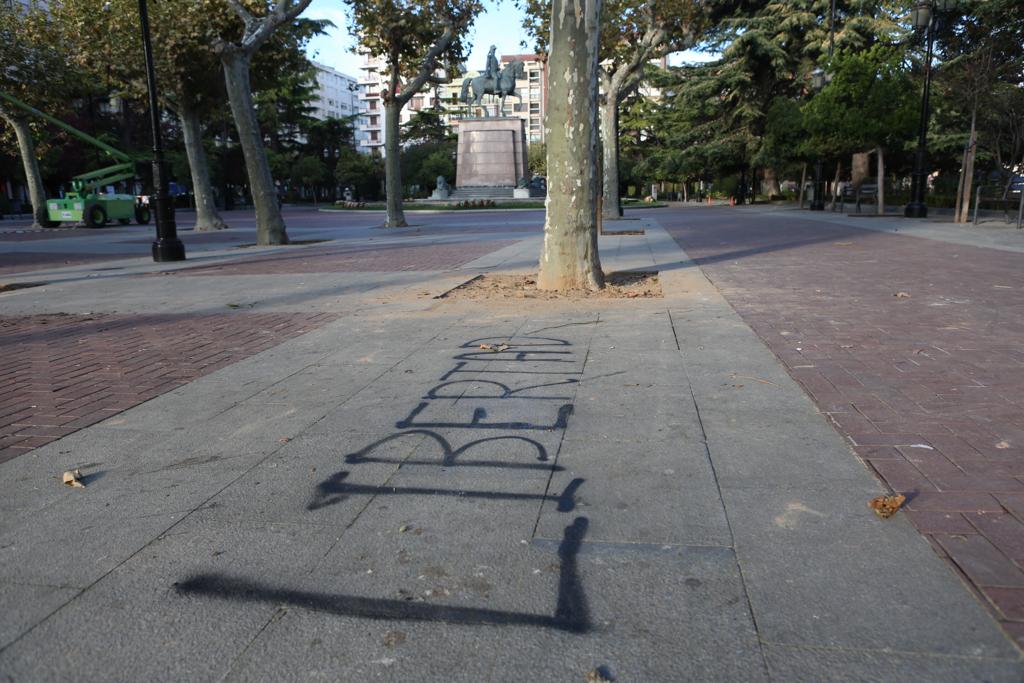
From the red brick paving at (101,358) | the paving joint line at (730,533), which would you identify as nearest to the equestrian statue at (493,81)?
the red brick paving at (101,358)

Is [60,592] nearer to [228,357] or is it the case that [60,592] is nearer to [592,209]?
[228,357]

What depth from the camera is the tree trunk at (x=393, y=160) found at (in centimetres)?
2344

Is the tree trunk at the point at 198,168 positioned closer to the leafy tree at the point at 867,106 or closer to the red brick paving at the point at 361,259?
the red brick paving at the point at 361,259

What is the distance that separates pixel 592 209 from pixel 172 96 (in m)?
22.8

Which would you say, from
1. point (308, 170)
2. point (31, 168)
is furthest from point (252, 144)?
point (308, 170)

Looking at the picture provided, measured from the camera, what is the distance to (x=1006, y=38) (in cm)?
2244

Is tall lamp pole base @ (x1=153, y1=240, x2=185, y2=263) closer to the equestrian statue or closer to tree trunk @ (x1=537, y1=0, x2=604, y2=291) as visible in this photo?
tree trunk @ (x1=537, y1=0, x2=604, y2=291)

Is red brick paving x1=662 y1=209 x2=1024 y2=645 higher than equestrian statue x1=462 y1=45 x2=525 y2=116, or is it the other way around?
equestrian statue x1=462 y1=45 x2=525 y2=116

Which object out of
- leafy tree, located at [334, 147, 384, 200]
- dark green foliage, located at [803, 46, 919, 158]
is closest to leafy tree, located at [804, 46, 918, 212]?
dark green foliage, located at [803, 46, 919, 158]

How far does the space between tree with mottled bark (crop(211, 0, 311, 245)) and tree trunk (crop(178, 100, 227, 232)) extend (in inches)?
340

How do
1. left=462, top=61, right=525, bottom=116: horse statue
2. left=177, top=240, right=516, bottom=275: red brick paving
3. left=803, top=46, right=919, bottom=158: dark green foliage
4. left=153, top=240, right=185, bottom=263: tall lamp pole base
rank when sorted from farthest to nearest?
left=462, top=61, right=525, bottom=116: horse statue, left=803, top=46, right=919, bottom=158: dark green foliage, left=153, top=240, right=185, bottom=263: tall lamp pole base, left=177, top=240, right=516, bottom=275: red brick paving

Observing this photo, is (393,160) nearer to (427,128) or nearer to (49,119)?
(49,119)

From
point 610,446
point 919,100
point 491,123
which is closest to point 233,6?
point 610,446

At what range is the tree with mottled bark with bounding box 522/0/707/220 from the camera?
2083cm
